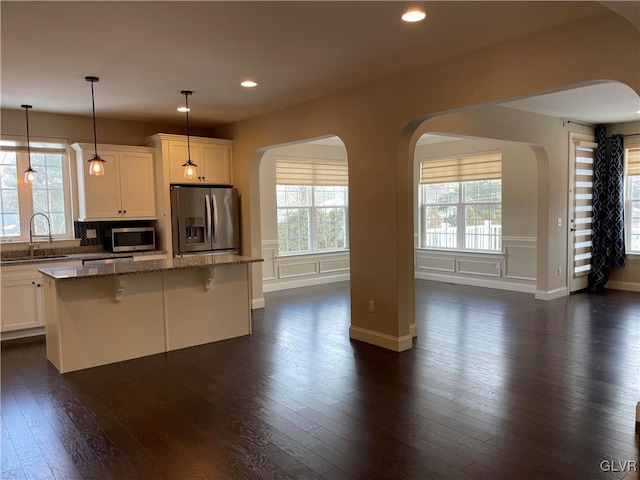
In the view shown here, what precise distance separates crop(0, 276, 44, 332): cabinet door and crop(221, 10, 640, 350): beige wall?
8.75 ft

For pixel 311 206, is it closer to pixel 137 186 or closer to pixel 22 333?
pixel 137 186

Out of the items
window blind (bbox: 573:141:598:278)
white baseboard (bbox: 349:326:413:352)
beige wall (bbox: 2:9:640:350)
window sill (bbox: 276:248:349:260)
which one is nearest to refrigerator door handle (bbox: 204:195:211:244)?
beige wall (bbox: 2:9:640:350)

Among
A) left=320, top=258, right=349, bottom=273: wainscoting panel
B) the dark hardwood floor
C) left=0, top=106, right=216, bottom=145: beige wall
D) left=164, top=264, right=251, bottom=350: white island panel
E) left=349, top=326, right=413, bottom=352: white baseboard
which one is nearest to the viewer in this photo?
the dark hardwood floor

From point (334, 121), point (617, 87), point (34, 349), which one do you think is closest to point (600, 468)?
point (334, 121)

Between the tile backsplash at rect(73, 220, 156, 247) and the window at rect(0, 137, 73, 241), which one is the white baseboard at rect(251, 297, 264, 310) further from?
the window at rect(0, 137, 73, 241)

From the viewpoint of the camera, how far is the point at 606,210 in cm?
746

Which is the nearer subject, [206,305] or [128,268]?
[128,268]

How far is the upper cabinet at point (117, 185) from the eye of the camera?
5.82 metres

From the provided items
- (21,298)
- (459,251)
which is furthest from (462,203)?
(21,298)

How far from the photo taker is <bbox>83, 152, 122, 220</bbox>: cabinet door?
19.0 ft

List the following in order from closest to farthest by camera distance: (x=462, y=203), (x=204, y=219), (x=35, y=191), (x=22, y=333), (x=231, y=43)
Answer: (x=231, y=43), (x=22, y=333), (x=35, y=191), (x=204, y=219), (x=462, y=203)

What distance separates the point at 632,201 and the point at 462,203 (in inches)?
103

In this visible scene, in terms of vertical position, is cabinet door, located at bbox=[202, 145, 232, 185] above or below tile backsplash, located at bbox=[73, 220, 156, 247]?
above

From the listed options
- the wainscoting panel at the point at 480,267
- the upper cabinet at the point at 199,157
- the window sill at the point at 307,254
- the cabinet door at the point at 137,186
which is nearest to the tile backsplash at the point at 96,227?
the cabinet door at the point at 137,186
